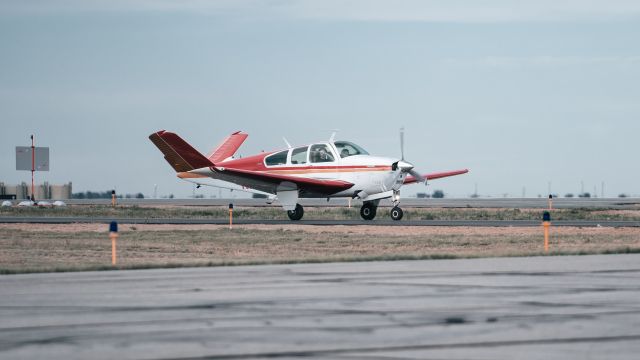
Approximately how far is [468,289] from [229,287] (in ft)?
12.0

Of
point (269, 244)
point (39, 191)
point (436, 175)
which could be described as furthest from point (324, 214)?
point (39, 191)

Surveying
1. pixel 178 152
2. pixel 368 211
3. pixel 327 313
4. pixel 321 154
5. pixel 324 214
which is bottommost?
pixel 327 313

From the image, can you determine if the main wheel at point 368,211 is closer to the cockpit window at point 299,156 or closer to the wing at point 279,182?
the wing at point 279,182

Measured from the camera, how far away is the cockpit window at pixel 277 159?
40.3 m

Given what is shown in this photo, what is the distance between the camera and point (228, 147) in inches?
1870

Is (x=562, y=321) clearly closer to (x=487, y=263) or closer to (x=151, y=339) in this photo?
(x=151, y=339)

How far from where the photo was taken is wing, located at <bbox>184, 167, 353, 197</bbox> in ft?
127

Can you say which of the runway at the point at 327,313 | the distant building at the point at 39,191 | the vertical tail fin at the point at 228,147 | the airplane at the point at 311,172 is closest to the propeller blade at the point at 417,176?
the airplane at the point at 311,172

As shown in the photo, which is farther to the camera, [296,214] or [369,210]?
[369,210]

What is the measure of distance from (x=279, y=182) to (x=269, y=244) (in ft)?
40.5

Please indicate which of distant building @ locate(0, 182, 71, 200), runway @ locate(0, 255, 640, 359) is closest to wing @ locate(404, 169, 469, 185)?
runway @ locate(0, 255, 640, 359)

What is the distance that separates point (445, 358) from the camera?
29.6ft

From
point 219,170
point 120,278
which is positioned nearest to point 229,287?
point 120,278

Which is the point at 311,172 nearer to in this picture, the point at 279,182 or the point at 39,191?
the point at 279,182
